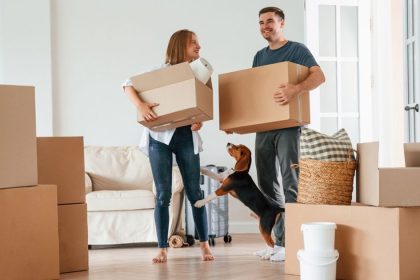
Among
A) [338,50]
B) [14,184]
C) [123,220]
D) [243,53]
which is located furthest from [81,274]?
[338,50]

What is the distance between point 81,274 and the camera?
11.5 feet

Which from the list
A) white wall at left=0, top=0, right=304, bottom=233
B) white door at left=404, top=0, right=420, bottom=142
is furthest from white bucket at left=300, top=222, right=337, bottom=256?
white wall at left=0, top=0, right=304, bottom=233

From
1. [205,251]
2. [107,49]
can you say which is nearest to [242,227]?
[107,49]

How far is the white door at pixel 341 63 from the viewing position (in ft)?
20.5

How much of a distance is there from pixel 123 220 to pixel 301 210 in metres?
2.09

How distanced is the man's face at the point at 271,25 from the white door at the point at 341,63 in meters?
2.51

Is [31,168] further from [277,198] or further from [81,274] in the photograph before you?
[277,198]

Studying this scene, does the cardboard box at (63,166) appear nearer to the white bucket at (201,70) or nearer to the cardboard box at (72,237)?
the cardboard box at (72,237)

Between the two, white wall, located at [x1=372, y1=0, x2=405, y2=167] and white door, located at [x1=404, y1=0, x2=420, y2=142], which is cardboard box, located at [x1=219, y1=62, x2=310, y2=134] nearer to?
white door, located at [x1=404, y1=0, x2=420, y2=142]

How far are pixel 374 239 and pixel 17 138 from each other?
5.30 feet

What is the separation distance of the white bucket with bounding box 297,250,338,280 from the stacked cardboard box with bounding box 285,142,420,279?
0.11m

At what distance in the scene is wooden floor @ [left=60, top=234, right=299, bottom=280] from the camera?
131 inches

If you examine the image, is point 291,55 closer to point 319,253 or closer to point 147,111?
point 147,111

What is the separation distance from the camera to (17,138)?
3191mm
